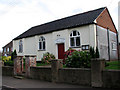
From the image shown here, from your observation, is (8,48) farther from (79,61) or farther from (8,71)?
(79,61)

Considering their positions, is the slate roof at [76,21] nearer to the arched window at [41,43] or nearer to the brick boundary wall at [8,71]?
the arched window at [41,43]

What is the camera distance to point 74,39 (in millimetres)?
14898

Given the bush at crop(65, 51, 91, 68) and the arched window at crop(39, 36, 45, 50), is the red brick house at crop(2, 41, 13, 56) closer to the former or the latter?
the arched window at crop(39, 36, 45, 50)

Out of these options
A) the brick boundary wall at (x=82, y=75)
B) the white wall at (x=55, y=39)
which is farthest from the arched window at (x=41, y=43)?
the brick boundary wall at (x=82, y=75)

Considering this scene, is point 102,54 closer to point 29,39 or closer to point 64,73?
point 64,73

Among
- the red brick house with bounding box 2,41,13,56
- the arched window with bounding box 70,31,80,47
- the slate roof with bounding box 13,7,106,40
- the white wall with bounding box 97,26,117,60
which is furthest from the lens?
the red brick house with bounding box 2,41,13,56

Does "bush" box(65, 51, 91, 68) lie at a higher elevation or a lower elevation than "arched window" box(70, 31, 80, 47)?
lower

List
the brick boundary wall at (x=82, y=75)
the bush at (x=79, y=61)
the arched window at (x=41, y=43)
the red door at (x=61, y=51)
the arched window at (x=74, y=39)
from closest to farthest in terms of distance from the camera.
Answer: the brick boundary wall at (x=82, y=75) → the bush at (x=79, y=61) → the arched window at (x=74, y=39) → the red door at (x=61, y=51) → the arched window at (x=41, y=43)

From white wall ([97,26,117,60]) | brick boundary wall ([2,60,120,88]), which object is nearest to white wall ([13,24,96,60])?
white wall ([97,26,117,60])

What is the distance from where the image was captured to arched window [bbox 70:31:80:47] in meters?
14.7

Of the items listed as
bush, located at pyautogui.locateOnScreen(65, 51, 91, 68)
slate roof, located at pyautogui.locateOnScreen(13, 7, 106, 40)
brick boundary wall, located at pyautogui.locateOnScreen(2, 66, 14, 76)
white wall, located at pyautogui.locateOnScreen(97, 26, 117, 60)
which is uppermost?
slate roof, located at pyautogui.locateOnScreen(13, 7, 106, 40)

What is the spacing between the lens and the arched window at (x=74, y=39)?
1470cm

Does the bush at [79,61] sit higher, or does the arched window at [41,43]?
the arched window at [41,43]

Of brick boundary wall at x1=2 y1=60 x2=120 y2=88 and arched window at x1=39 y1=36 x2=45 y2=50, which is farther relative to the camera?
arched window at x1=39 y1=36 x2=45 y2=50
